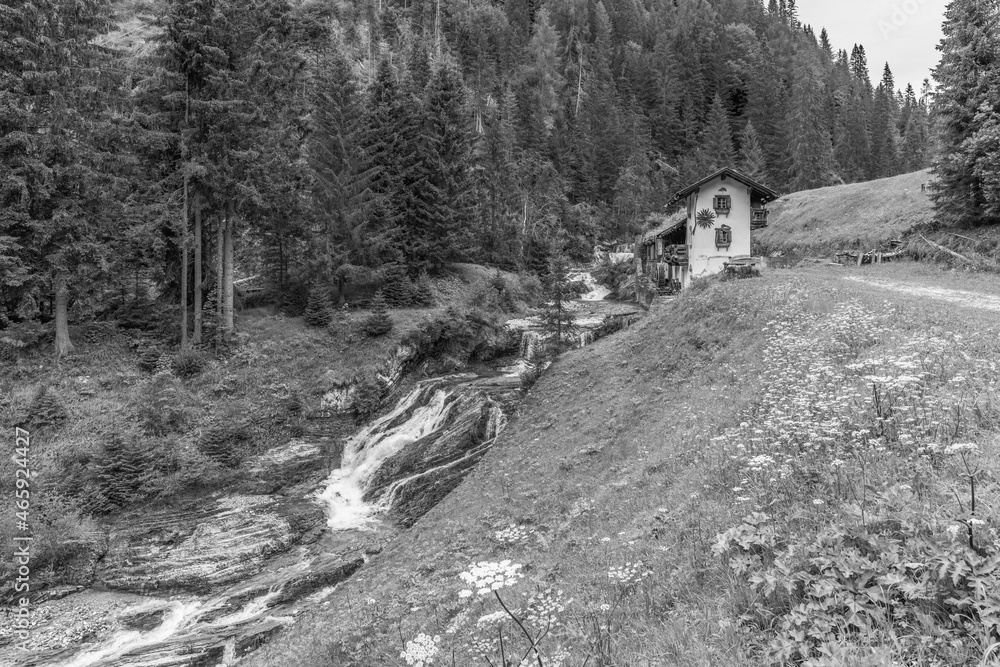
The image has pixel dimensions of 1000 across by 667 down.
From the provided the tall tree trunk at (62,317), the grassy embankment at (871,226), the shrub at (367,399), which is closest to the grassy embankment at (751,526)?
the shrub at (367,399)

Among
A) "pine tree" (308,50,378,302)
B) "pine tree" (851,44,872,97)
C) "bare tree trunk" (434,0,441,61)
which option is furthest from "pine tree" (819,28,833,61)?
"pine tree" (308,50,378,302)

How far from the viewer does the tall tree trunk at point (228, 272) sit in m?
26.6

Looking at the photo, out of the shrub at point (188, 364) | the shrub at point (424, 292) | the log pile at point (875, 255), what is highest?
the log pile at point (875, 255)

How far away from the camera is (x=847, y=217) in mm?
45000

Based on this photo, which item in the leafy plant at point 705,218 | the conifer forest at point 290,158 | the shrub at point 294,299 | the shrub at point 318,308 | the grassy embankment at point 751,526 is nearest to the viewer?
the grassy embankment at point 751,526

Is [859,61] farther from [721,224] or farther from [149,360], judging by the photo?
[149,360]

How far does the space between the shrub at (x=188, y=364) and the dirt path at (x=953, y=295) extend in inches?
1204

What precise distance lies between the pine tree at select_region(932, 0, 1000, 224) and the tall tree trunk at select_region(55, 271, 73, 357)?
46721mm

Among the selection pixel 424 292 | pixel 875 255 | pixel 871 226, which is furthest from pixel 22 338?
pixel 871 226

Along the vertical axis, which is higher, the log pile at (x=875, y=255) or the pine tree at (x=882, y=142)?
the pine tree at (x=882, y=142)

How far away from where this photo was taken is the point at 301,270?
31625mm

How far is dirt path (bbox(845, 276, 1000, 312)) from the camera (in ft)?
51.1

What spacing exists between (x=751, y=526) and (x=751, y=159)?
74.7 m

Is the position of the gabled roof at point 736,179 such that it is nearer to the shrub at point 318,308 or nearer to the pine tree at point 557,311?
the pine tree at point 557,311
